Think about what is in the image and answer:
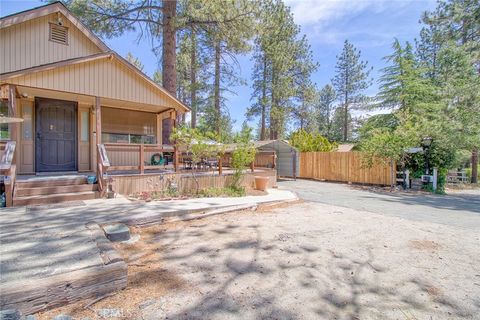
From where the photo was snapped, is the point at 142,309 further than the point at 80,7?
No

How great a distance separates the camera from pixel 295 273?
3045 millimetres

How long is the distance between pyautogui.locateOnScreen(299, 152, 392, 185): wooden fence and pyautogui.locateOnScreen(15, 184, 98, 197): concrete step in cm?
1255

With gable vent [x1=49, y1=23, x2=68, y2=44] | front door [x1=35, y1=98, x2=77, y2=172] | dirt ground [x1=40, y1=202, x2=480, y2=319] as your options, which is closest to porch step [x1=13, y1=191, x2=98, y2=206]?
front door [x1=35, y1=98, x2=77, y2=172]

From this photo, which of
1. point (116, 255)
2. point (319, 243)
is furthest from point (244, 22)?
point (116, 255)

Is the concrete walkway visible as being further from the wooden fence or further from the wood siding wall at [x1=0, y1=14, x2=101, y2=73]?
the wooden fence

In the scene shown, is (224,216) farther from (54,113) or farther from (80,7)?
(80,7)

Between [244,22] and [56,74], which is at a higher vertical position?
[244,22]

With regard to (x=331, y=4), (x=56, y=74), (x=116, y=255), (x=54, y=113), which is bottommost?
(x=116, y=255)

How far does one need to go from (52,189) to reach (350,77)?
32.9 meters

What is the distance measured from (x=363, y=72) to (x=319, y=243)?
3148 centimetres

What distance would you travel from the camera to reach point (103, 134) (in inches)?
345

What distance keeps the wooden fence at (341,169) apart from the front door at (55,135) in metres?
13.0

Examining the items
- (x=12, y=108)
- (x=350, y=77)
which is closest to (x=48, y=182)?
(x=12, y=108)

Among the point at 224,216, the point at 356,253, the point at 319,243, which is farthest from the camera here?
the point at 224,216
